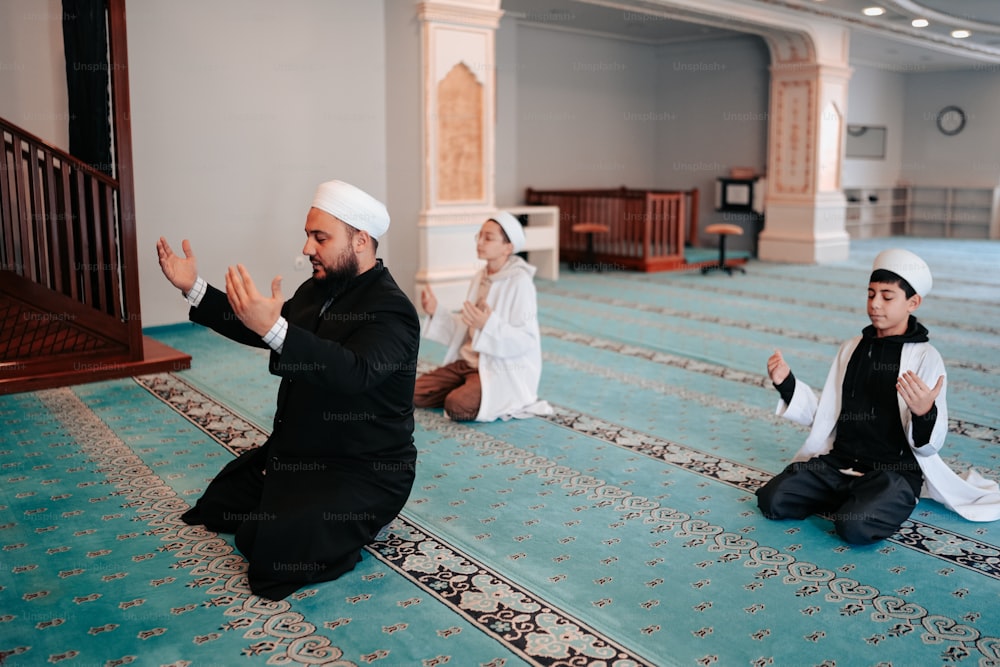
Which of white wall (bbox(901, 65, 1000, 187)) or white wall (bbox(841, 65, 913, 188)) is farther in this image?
white wall (bbox(901, 65, 1000, 187))

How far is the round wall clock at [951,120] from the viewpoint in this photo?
14070 mm

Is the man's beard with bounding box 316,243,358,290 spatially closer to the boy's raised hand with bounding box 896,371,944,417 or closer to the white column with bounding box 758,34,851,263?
the boy's raised hand with bounding box 896,371,944,417

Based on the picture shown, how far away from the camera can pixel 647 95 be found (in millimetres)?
12141

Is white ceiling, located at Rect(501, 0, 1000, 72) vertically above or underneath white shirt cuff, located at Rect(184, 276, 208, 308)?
above

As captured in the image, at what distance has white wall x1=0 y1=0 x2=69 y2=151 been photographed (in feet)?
17.0

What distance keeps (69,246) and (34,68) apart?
1.46 m

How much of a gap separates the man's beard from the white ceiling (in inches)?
237

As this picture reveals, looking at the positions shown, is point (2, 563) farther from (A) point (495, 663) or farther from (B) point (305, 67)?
(B) point (305, 67)

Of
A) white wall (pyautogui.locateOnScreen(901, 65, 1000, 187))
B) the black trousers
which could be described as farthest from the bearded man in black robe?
white wall (pyautogui.locateOnScreen(901, 65, 1000, 187))

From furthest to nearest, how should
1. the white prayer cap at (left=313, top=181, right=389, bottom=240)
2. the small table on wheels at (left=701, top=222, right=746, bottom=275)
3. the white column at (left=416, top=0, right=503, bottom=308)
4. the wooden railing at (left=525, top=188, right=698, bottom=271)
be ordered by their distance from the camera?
1. the wooden railing at (left=525, top=188, right=698, bottom=271)
2. the small table on wheels at (left=701, top=222, right=746, bottom=275)
3. the white column at (left=416, top=0, right=503, bottom=308)
4. the white prayer cap at (left=313, top=181, right=389, bottom=240)

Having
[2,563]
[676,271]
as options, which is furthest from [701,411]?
[676,271]

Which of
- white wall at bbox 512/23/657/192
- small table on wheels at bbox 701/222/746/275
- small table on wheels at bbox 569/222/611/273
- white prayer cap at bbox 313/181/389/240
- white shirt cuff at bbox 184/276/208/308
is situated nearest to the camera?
white prayer cap at bbox 313/181/389/240

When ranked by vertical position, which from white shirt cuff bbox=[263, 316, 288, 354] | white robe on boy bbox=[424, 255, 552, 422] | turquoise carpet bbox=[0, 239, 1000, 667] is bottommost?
turquoise carpet bbox=[0, 239, 1000, 667]

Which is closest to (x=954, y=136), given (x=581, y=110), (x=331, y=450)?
(x=581, y=110)
